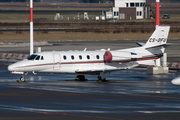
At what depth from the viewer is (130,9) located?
142m

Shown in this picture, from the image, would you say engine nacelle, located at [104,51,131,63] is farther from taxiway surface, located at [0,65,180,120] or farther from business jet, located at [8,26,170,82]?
taxiway surface, located at [0,65,180,120]

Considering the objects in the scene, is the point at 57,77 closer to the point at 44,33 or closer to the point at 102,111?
the point at 102,111

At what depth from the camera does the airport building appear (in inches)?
5536

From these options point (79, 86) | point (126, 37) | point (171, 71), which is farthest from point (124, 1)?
point (79, 86)

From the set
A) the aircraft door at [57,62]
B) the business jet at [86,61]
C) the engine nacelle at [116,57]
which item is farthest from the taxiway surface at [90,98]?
the engine nacelle at [116,57]

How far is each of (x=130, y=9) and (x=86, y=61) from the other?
110603 millimetres

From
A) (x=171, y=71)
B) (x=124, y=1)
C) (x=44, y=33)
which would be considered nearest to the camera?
(x=171, y=71)

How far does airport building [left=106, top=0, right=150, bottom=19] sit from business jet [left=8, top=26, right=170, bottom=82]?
4182 inches

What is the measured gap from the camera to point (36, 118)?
18312 mm

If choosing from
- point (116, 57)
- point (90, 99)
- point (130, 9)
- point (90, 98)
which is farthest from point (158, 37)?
point (130, 9)

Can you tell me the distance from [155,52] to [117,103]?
513 inches

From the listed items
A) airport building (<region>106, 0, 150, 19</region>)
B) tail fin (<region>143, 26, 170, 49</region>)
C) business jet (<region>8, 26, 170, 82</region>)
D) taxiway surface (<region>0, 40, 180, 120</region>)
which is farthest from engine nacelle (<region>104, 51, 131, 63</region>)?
airport building (<region>106, 0, 150, 19</region>)

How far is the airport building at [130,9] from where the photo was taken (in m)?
141

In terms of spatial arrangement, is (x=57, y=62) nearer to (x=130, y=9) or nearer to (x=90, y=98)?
(x=90, y=98)
